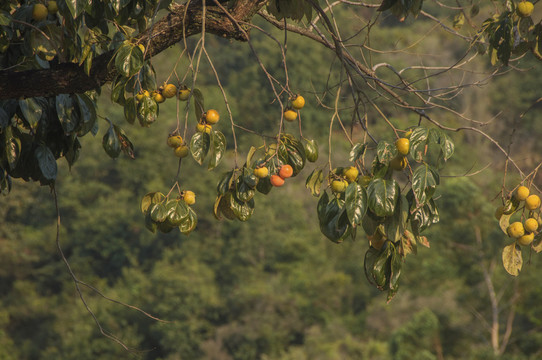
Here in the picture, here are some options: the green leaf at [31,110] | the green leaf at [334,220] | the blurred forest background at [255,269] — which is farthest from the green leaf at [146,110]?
the blurred forest background at [255,269]

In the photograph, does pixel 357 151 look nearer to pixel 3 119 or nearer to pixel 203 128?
pixel 203 128

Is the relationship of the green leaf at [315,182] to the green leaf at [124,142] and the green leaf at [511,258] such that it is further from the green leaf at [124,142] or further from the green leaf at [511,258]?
the green leaf at [124,142]

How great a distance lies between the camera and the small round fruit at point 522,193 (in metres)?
1.41

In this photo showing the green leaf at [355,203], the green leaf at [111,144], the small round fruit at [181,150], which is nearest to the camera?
the green leaf at [355,203]

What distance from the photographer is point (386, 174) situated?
4.37 ft

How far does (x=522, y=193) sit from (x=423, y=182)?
27 centimetres

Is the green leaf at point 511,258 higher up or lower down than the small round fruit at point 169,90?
lower down

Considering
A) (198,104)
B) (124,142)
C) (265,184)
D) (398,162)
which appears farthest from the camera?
(124,142)

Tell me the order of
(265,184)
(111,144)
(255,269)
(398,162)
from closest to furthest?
(398,162) < (265,184) < (111,144) < (255,269)

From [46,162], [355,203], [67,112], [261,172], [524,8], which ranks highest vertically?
[524,8]

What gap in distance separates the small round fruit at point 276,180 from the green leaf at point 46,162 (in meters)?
0.61

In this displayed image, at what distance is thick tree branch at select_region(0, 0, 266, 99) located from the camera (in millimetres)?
1541

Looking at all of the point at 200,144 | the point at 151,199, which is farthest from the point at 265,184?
the point at 151,199

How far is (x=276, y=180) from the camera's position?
138cm
